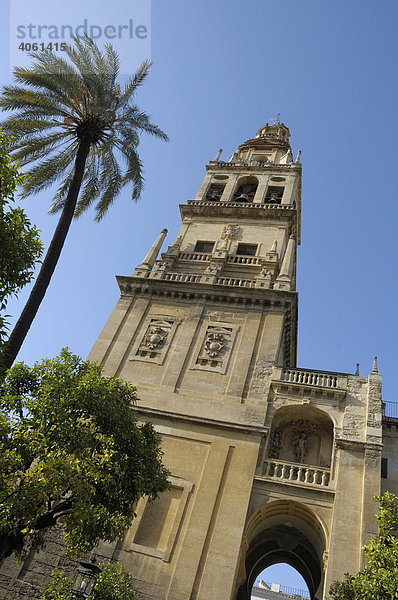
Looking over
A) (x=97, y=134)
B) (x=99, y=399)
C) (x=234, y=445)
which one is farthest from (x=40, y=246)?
(x=234, y=445)

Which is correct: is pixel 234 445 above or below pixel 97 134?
below

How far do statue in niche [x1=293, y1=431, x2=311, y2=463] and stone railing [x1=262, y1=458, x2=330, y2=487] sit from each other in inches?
27.7

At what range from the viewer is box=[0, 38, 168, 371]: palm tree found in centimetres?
1571

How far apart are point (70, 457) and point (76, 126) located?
449 inches

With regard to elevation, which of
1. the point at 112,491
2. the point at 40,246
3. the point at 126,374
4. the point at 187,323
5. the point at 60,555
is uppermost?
the point at 187,323

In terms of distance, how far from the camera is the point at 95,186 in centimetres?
1872

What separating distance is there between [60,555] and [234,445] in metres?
6.88

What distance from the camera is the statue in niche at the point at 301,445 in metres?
18.7

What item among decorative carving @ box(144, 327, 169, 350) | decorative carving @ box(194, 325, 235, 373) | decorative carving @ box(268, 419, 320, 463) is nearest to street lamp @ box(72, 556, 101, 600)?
decorative carving @ box(268, 419, 320, 463)

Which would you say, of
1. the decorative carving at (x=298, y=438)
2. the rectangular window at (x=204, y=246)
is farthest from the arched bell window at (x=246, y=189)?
the decorative carving at (x=298, y=438)

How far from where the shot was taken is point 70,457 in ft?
35.0

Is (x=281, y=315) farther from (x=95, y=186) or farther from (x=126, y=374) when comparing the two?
(x=95, y=186)

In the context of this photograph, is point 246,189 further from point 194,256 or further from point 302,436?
point 302,436

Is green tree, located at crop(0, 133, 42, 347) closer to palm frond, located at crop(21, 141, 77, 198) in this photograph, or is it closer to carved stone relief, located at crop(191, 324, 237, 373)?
palm frond, located at crop(21, 141, 77, 198)
